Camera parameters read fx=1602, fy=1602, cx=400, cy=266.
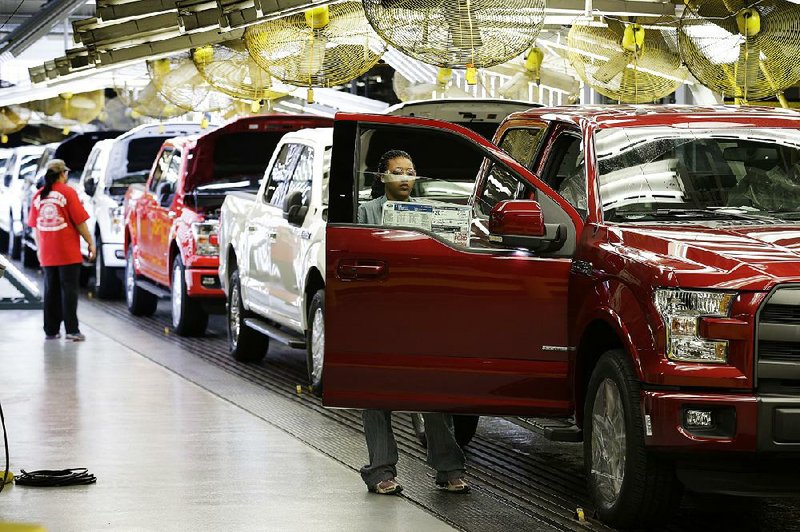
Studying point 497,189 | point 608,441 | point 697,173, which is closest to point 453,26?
point 497,189

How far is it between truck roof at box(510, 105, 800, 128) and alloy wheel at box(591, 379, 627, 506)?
5.12ft

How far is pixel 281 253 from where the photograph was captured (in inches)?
502

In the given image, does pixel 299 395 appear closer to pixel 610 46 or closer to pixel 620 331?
pixel 610 46

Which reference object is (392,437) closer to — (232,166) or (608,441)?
(608,441)

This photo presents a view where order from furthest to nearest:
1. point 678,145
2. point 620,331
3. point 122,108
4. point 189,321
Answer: point 122,108 < point 189,321 < point 678,145 < point 620,331

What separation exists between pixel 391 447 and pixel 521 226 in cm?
150

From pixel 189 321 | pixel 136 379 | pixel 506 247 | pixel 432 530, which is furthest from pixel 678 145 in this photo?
pixel 189 321

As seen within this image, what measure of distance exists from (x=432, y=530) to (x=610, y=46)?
720cm

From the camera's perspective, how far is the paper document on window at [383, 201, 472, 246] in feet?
26.6

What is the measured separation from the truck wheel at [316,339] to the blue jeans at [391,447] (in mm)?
3228

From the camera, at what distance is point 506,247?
782 cm

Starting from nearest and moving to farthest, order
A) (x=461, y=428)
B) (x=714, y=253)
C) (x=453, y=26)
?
(x=714, y=253)
(x=461, y=428)
(x=453, y=26)

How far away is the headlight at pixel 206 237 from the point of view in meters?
15.7

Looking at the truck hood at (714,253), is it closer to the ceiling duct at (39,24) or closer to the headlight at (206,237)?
the headlight at (206,237)
